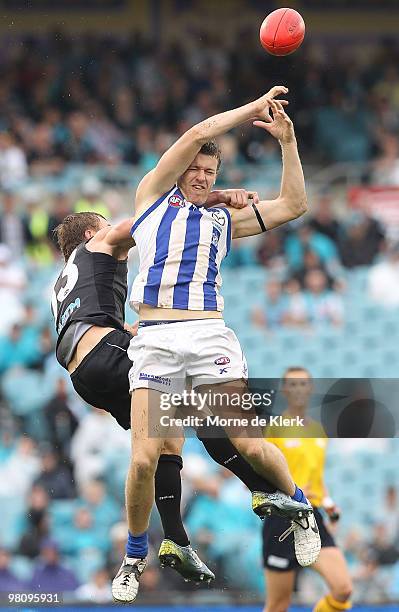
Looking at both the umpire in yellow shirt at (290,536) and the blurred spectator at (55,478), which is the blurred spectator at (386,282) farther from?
the umpire in yellow shirt at (290,536)

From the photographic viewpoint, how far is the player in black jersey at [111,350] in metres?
7.52

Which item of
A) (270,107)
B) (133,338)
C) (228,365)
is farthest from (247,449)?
(270,107)

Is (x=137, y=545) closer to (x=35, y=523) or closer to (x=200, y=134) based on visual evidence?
(x=200, y=134)

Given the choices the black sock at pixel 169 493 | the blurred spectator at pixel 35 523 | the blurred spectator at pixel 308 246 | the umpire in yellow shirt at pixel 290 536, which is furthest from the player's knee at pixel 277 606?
the blurred spectator at pixel 308 246

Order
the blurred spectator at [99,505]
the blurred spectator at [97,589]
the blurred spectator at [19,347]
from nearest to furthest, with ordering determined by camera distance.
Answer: the blurred spectator at [97,589] → the blurred spectator at [99,505] → the blurred spectator at [19,347]

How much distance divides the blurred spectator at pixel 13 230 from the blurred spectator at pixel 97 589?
406 cm

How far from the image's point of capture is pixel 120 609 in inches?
451

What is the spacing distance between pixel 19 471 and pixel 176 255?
6195 mm

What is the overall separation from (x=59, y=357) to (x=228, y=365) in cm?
120

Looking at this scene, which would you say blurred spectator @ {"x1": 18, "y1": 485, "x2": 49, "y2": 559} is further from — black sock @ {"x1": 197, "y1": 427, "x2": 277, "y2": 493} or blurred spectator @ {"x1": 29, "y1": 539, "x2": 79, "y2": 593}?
black sock @ {"x1": 197, "y1": 427, "x2": 277, "y2": 493}

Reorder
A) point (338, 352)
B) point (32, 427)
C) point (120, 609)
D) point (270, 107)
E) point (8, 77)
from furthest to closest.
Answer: point (8, 77) → point (338, 352) → point (32, 427) → point (120, 609) → point (270, 107)

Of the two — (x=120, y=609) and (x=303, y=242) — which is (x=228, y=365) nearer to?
(x=120, y=609)

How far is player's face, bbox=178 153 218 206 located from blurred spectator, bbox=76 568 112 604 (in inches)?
204

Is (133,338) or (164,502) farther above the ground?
(133,338)
